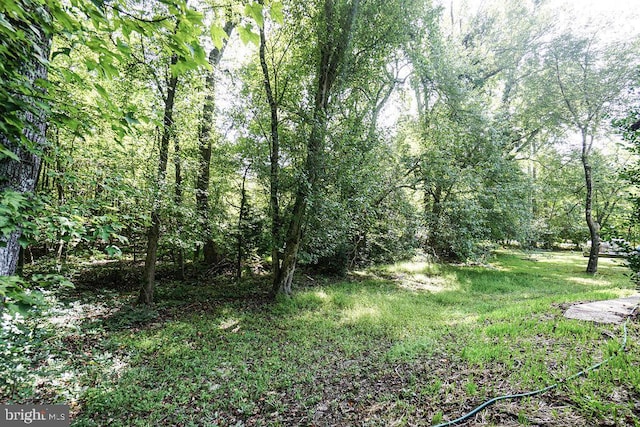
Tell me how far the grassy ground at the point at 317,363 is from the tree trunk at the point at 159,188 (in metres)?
0.50

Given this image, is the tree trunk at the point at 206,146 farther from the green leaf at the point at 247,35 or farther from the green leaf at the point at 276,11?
the green leaf at the point at 276,11

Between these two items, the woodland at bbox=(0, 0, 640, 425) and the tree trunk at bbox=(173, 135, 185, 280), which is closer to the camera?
the woodland at bbox=(0, 0, 640, 425)

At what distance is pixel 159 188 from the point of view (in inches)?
200

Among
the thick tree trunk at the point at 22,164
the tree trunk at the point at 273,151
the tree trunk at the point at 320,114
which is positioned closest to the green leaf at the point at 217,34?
the thick tree trunk at the point at 22,164

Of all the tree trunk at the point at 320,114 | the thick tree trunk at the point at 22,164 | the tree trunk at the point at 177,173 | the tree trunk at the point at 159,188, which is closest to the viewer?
the thick tree trunk at the point at 22,164

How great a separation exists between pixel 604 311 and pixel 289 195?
243 inches

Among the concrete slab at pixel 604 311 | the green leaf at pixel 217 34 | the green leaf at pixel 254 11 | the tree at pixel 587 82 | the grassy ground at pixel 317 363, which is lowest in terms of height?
the grassy ground at pixel 317 363

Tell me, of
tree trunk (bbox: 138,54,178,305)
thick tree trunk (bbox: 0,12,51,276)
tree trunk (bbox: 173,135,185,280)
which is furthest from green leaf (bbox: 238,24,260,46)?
tree trunk (bbox: 173,135,185,280)

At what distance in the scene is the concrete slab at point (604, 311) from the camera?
3.95 m

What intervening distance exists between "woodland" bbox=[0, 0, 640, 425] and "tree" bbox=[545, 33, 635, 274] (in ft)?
0.23

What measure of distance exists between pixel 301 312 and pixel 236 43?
24.3 feet

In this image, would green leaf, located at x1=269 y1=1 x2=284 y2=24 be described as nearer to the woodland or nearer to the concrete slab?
the woodland

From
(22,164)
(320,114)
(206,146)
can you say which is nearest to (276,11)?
(22,164)

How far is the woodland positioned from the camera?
173 centimetres
